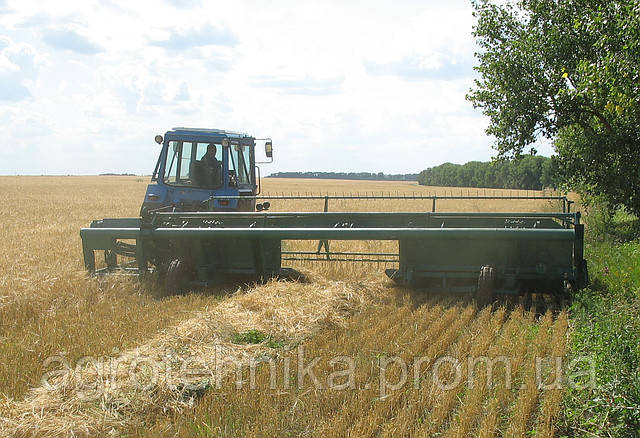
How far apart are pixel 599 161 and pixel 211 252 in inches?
371

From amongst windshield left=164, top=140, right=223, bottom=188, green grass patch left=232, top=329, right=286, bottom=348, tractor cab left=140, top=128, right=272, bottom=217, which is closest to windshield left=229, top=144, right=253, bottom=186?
tractor cab left=140, top=128, right=272, bottom=217

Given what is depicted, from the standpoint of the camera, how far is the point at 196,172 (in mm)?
10508

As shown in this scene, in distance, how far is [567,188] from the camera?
618 inches

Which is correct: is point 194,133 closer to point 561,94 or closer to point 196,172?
point 196,172

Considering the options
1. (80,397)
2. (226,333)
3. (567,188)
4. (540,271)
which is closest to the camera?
(80,397)

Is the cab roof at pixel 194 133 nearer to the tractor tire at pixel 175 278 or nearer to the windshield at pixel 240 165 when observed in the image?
the windshield at pixel 240 165

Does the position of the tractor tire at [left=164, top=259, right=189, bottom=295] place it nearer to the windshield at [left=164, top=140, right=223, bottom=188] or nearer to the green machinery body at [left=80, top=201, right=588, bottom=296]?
the green machinery body at [left=80, top=201, right=588, bottom=296]

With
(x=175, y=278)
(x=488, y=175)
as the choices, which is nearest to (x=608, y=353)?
(x=175, y=278)

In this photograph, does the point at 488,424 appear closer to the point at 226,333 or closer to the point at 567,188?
the point at 226,333

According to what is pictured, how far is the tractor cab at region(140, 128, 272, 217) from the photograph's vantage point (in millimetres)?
10398

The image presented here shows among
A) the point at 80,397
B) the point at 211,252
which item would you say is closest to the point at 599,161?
the point at 211,252

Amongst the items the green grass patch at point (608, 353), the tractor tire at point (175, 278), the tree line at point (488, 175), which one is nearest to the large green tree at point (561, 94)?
the green grass patch at point (608, 353)

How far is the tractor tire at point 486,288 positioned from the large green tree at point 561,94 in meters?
6.55

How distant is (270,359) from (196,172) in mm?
5702
